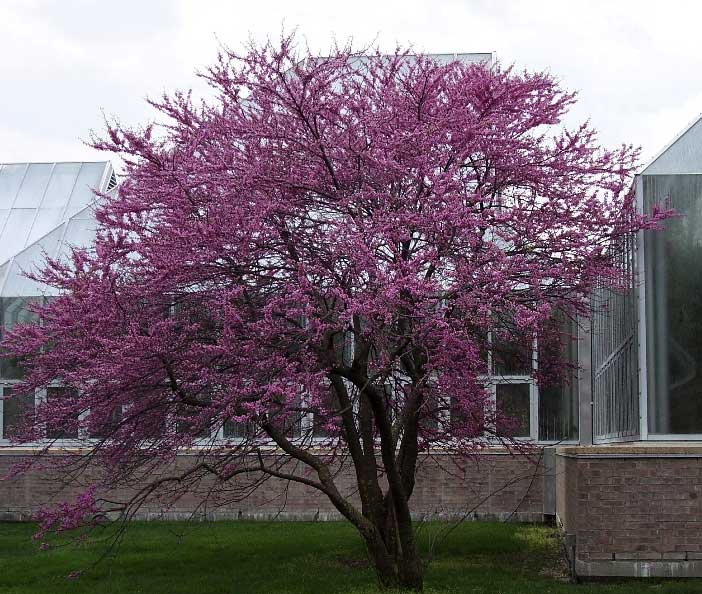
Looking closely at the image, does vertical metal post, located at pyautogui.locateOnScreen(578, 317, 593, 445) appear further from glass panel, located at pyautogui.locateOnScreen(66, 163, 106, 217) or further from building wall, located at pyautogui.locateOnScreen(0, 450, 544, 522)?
glass panel, located at pyautogui.locateOnScreen(66, 163, 106, 217)

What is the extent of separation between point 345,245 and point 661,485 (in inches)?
178

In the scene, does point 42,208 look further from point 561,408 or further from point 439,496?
point 561,408

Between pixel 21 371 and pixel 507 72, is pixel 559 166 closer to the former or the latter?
pixel 507 72

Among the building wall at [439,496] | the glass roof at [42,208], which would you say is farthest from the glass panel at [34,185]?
the building wall at [439,496]

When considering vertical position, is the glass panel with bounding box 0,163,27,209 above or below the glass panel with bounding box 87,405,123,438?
above

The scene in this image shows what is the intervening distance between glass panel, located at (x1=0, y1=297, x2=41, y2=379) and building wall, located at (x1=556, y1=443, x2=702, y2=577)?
1205cm

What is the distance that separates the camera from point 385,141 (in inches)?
407

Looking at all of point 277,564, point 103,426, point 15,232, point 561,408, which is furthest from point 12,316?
point 103,426

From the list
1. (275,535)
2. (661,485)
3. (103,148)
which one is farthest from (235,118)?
(275,535)

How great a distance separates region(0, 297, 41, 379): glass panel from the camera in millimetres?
20438

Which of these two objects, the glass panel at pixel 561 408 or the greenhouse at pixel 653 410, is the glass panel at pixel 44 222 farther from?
the greenhouse at pixel 653 410

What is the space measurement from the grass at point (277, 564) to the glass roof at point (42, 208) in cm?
602

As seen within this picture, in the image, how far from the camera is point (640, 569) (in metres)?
11.6

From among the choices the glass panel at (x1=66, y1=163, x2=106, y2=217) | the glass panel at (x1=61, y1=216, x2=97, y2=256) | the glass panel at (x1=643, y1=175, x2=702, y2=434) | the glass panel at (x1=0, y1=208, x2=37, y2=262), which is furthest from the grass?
the glass panel at (x1=66, y1=163, x2=106, y2=217)
